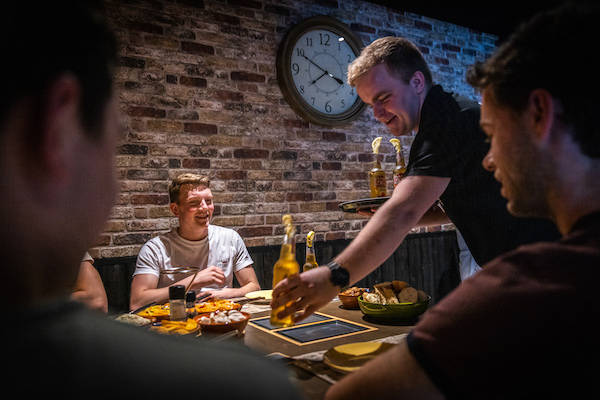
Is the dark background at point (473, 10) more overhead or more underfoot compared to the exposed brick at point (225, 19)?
more overhead

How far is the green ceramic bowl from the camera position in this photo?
147 cm

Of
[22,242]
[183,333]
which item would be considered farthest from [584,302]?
[183,333]

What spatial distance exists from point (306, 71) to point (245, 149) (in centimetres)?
88


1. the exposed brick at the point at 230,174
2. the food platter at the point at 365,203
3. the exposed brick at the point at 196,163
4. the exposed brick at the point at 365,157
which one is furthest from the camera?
the exposed brick at the point at 365,157

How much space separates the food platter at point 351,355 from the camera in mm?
978

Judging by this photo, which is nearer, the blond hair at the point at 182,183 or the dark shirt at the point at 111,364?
the dark shirt at the point at 111,364

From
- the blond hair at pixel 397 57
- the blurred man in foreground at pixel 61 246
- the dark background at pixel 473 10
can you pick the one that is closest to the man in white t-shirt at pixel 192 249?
the blond hair at pixel 397 57

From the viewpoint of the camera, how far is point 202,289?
2424 millimetres

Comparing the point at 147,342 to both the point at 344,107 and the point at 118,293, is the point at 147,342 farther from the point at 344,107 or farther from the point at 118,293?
the point at 344,107

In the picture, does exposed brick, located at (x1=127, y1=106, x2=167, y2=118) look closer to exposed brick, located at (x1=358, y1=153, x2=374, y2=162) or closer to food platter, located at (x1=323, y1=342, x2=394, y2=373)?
exposed brick, located at (x1=358, y1=153, x2=374, y2=162)

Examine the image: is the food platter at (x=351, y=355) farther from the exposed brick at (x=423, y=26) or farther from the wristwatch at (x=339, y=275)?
the exposed brick at (x=423, y=26)

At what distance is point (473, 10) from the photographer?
4000 millimetres

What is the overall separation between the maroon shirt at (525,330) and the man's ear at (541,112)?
0.19 m

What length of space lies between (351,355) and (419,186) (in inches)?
29.2
